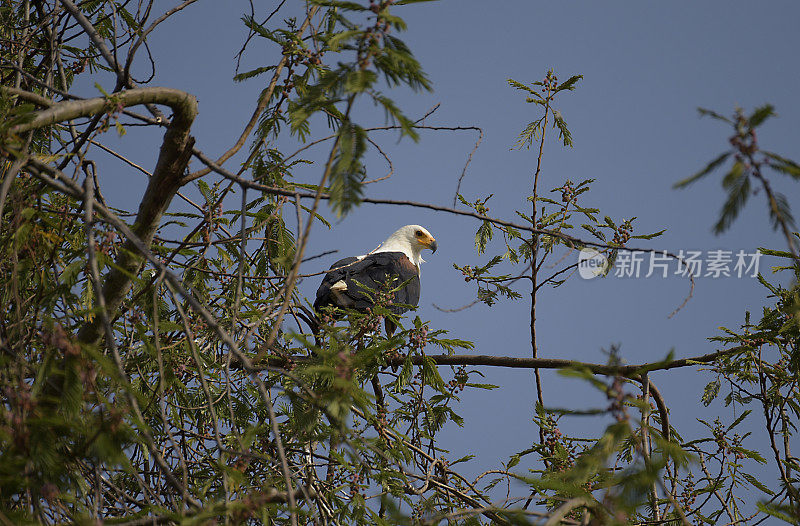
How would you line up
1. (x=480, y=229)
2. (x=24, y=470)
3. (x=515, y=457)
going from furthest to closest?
(x=480, y=229) < (x=515, y=457) < (x=24, y=470)

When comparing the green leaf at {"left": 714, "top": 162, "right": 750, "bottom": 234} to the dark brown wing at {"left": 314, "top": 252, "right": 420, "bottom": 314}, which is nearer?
the green leaf at {"left": 714, "top": 162, "right": 750, "bottom": 234}

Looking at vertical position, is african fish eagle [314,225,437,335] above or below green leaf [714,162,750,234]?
above

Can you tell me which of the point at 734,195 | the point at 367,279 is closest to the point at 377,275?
the point at 367,279

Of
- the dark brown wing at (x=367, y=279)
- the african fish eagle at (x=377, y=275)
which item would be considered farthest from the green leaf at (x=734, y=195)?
the dark brown wing at (x=367, y=279)

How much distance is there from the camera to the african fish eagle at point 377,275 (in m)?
5.91

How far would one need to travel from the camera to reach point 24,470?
1.64 m

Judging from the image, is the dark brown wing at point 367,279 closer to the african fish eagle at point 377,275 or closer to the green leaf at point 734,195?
the african fish eagle at point 377,275

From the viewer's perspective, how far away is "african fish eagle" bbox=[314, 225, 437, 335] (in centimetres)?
591

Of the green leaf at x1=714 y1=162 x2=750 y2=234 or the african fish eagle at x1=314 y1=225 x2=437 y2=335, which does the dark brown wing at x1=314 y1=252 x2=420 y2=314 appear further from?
the green leaf at x1=714 y1=162 x2=750 y2=234

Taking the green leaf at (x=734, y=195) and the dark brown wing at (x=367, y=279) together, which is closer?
the green leaf at (x=734, y=195)

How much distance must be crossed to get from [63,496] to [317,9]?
234 cm

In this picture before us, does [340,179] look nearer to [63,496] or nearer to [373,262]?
[63,496]

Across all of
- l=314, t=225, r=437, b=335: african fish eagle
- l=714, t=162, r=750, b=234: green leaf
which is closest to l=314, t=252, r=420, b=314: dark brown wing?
l=314, t=225, r=437, b=335: african fish eagle

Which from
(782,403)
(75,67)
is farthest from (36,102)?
(782,403)
